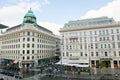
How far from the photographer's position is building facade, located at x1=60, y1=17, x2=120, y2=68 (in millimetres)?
53719

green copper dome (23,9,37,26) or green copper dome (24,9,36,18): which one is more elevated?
green copper dome (24,9,36,18)

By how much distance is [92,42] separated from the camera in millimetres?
57188

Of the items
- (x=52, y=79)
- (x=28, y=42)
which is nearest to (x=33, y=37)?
(x=28, y=42)

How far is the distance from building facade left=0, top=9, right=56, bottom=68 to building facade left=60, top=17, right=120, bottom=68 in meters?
12.1

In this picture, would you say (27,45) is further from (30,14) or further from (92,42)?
(92,42)

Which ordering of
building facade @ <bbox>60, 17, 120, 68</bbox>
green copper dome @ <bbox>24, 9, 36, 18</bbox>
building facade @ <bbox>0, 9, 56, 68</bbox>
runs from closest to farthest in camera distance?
1. building facade @ <bbox>60, 17, 120, 68</bbox>
2. building facade @ <bbox>0, 9, 56, 68</bbox>
3. green copper dome @ <bbox>24, 9, 36, 18</bbox>

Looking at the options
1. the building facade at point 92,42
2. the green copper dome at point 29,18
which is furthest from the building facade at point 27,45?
the building facade at point 92,42

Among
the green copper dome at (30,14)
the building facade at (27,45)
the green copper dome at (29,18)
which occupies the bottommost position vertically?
the building facade at (27,45)

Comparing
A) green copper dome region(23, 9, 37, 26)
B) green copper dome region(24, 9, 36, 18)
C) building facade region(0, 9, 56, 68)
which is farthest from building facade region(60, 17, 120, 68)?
green copper dome region(24, 9, 36, 18)

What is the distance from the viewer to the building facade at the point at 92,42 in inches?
2115

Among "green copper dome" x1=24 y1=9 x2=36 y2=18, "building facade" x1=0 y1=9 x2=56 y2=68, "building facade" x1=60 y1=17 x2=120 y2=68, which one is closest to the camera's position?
"building facade" x1=60 y1=17 x2=120 y2=68

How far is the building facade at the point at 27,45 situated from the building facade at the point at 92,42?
39.6 ft

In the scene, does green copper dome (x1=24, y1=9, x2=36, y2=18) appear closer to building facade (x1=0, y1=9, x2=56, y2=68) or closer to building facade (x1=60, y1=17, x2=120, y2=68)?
building facade (x1=0, y1=9, x2=56, y2=68)

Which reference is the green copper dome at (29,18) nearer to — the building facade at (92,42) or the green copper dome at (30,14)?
the green copper dome at (30,14)
